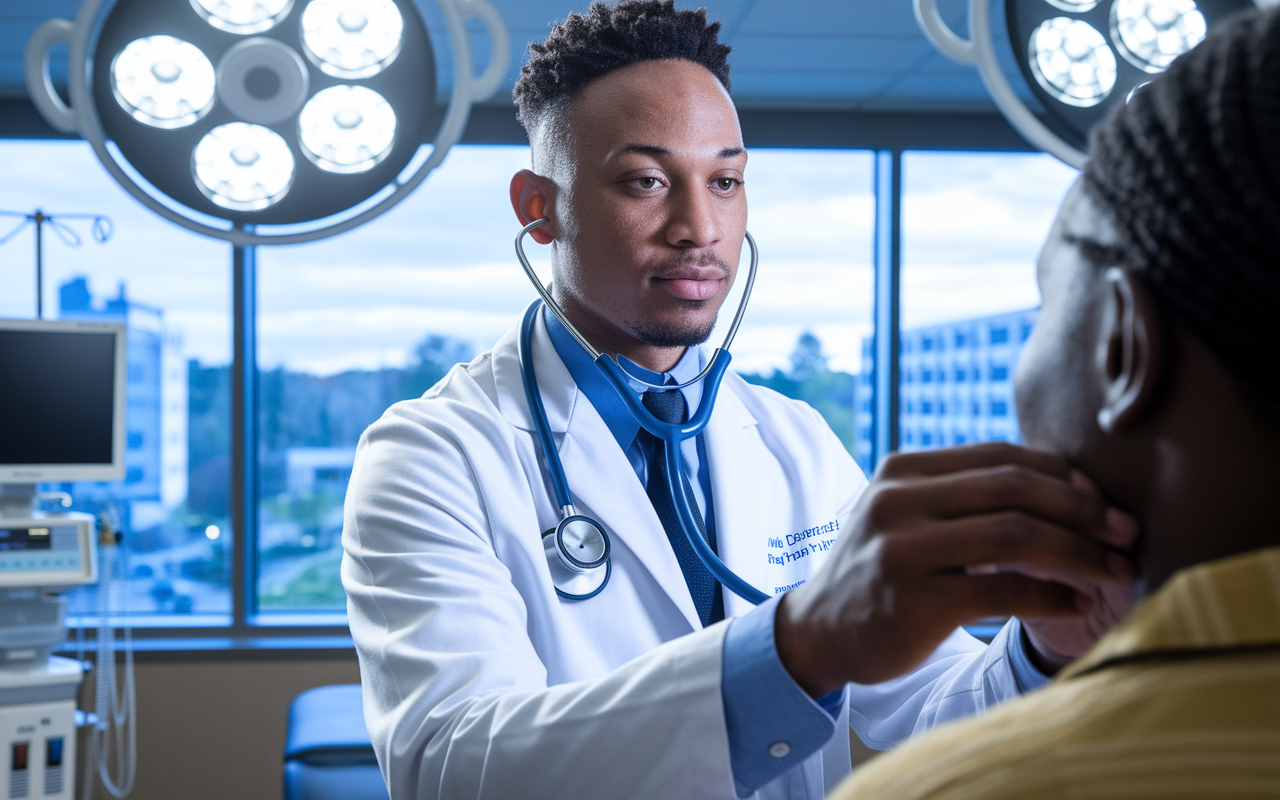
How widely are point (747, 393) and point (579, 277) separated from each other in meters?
0.34

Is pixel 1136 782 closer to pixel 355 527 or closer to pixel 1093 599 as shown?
pixel 1093 599

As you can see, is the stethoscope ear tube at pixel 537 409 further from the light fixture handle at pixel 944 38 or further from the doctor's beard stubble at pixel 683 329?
the light fixture handle at pixel 944 38

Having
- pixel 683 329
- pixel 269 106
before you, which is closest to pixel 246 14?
pixel 269 106

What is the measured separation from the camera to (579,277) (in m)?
1.17

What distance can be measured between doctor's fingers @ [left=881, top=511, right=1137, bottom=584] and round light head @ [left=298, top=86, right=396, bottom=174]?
2.01 feet


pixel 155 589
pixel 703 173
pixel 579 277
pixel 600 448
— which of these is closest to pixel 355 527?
pixel 600 448

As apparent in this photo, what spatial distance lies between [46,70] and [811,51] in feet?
8.45

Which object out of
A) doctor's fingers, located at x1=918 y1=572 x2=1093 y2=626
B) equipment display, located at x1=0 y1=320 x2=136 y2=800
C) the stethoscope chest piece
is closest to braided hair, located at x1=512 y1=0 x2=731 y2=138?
the stethoscope chest piece

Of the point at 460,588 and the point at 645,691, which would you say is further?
the point at 460,588

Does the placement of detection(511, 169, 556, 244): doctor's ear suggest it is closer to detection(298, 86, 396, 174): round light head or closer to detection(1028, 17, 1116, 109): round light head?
detection(298, 86, 396, 174): round light head

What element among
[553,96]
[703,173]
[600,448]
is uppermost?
[553,96]

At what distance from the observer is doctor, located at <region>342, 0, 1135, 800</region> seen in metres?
0.54

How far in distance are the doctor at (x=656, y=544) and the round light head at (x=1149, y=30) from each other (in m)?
0.43

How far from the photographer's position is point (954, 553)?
20.2 inches
